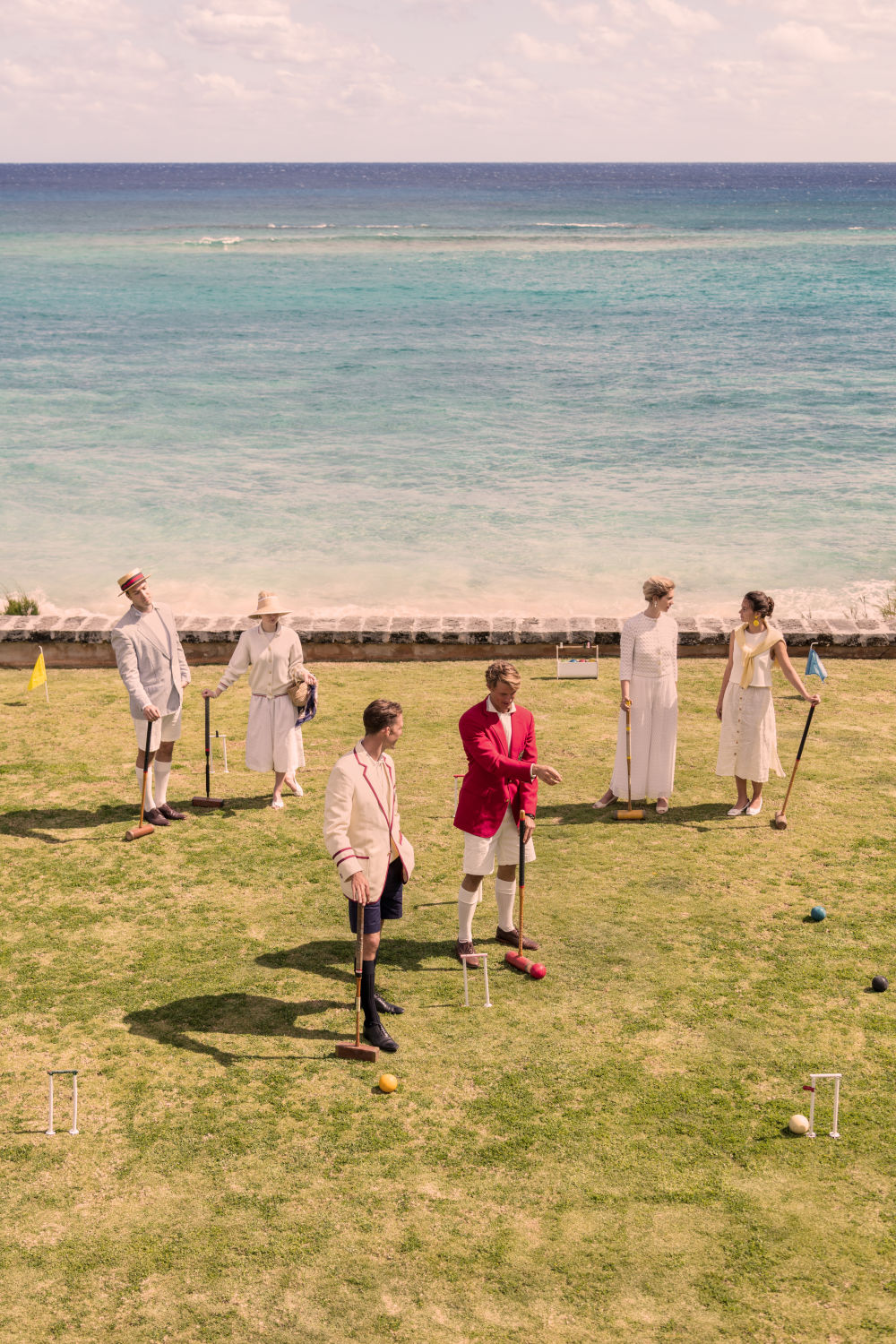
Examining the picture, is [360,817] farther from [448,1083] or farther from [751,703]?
[751,703]

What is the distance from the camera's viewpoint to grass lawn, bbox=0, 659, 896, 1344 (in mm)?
5473

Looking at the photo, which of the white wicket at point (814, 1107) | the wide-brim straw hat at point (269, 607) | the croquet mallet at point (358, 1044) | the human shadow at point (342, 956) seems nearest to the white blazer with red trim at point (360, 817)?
the croquet mallet at point (358, 1044)

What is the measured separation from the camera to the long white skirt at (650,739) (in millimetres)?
10383

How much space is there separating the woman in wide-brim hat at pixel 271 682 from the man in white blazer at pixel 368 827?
3264 millimetres

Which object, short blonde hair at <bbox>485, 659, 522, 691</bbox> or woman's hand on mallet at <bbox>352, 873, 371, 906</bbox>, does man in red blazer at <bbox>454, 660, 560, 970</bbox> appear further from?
woman's hand on mallet at <bbox>352, 873, 371, 906</bbox>

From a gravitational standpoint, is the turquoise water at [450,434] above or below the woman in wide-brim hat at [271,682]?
above

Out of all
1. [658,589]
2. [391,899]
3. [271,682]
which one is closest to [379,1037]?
[391,899]

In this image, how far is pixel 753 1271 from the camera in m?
5.56

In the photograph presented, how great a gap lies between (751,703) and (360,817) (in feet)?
14.4

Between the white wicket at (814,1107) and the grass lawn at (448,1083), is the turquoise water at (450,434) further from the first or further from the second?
the white wicket at (814,1107)

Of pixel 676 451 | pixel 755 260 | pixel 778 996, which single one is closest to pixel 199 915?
pixel 778 996

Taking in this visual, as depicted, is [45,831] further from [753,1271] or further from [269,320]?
[269,320]

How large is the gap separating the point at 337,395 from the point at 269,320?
15.7m

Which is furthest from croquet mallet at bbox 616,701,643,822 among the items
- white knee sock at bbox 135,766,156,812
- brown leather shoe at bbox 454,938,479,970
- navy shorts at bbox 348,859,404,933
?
white knee sock at bbox 135,766,156,812
